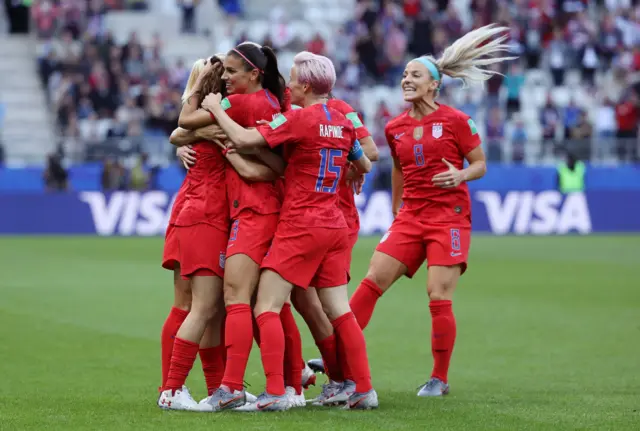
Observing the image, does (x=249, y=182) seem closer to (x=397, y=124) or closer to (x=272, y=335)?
(x=272, y=335)

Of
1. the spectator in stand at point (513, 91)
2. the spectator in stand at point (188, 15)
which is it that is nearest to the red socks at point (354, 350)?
the spectator in stand at point (513, 91)

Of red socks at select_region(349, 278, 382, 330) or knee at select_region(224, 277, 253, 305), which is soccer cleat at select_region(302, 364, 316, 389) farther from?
knee at select_region(224, 277, 253, 305)

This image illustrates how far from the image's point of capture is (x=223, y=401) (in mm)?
6941

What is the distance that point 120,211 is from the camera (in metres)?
24.4

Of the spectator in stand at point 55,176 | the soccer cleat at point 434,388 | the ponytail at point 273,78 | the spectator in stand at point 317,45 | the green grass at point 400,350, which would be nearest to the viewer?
the green grass at point 400,350

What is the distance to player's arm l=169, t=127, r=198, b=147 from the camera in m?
7.28

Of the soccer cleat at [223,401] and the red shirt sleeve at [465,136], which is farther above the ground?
the red shirt sleeve at [465,136]

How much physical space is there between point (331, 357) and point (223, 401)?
3.03 feet

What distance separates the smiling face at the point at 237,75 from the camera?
7105mm

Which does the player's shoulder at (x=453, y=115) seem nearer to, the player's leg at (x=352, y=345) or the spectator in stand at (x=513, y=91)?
the player's leg at (x=352, y=345)

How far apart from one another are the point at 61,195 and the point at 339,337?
1813 cm

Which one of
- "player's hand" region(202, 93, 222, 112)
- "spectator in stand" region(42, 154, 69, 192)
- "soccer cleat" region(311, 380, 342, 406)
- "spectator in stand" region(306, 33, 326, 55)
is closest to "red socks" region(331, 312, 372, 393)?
"soccer cleat" region(311, 380, 342, 406)

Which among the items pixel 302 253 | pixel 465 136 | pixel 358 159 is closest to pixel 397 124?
pixel 465 136

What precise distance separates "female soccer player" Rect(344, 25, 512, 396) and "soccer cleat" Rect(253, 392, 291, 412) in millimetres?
1568
